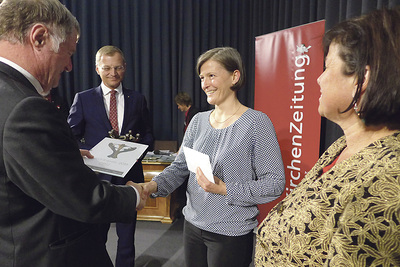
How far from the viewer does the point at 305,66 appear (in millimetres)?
2648

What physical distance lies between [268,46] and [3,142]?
9.27 feet

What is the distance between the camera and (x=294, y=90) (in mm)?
2766

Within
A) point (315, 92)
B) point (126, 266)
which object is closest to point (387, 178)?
point (315, 92)

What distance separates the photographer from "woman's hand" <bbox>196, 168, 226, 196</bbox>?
4.08 ft

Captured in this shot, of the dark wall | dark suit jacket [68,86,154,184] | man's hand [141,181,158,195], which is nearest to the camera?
man's hand [141,181,158,195]

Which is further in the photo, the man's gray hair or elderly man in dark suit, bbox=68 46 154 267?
elderly man in dark suit, bbox=68 46 154 267

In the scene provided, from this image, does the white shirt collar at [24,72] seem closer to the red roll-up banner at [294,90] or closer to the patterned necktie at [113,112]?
the patterned necktie at [113,112]

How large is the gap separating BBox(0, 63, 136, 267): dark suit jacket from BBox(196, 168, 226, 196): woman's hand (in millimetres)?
390

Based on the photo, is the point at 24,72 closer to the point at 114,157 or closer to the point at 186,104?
the point at 114,157

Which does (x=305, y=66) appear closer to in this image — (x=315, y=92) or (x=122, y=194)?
(x=315, y=92)

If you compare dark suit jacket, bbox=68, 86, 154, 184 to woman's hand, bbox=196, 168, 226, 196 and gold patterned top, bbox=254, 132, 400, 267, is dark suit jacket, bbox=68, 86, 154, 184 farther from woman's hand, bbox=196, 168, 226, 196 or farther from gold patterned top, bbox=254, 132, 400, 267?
gold patterned top, bbox=254, 132, 400, 267

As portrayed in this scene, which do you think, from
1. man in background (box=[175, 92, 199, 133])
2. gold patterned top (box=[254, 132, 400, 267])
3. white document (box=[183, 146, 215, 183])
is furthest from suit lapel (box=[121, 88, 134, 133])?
man in background (box=[175, 92, 199, 133])

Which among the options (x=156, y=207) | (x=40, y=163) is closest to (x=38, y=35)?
(x=40, y=163)

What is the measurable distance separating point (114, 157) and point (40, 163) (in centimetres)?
55
